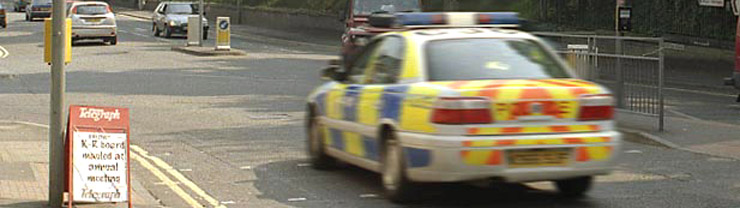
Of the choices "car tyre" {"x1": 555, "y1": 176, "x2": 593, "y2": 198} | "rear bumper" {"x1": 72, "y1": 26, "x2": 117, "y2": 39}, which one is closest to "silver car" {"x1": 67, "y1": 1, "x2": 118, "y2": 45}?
"rear bumper" {"x1": 72, "y1": 26, "x2": 117, "y2": 39}

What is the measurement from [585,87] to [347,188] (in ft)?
7.93

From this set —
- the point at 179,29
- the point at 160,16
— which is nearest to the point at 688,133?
the point at 179,29

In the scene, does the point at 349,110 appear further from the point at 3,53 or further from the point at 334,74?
the point at 3,53

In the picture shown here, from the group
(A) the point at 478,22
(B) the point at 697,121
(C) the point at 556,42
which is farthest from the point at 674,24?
(A) the point at 478,22

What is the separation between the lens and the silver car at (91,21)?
4084cm

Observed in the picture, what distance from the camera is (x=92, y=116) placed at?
10164 mm

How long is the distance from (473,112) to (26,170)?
16.1ft

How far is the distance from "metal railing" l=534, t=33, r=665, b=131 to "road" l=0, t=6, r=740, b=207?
1733mm

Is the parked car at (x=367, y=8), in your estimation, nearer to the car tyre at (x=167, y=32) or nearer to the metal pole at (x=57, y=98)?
the car tyre at (x=167, y=32)

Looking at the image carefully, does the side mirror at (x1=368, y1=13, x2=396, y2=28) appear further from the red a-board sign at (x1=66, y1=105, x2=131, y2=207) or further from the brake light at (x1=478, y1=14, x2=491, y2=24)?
the red a-board sign at (x1=66, y1=105, x2=131, y2=207)

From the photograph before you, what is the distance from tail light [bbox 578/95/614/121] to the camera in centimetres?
1025

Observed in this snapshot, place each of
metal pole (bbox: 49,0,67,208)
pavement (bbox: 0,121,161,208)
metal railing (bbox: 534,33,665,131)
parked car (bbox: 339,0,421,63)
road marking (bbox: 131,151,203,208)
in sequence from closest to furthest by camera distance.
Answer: metal pole (bbox: 49,0,67,208), pavement (bbox: 0,121,161,208), road marking (bbox: 131,151,203,208), metal railing (bbox: 534,33,665,131), parked car (bbox: 339,0,421,63)

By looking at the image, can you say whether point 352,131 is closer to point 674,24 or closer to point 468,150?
point 468,150

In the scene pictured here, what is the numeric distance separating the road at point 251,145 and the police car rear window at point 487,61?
1.00m
